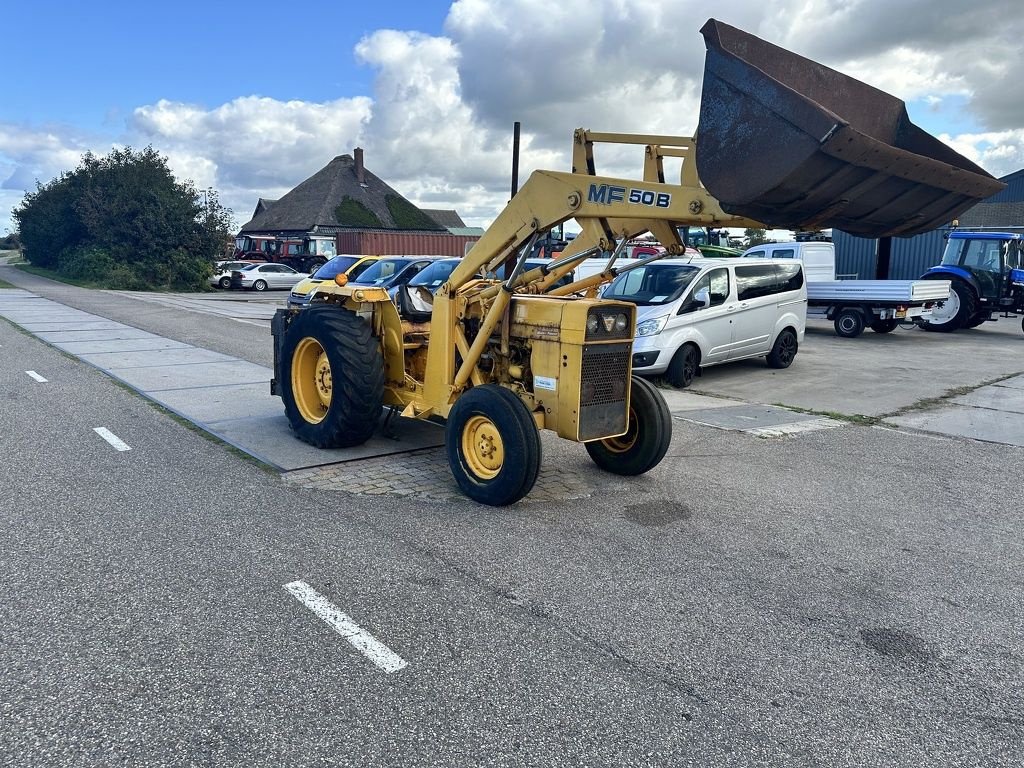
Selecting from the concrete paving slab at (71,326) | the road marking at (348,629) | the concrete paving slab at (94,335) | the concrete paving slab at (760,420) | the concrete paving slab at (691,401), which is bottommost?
the road marking at (348,629)

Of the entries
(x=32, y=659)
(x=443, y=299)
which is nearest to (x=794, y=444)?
(x=443, y=299)

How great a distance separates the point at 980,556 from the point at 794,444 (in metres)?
2.91

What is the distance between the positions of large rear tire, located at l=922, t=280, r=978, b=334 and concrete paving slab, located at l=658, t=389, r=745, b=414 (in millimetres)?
11001

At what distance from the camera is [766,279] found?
12234 mm

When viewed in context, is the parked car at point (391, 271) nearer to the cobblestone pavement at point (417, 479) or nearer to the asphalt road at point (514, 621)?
the cobblestone pavement at point (417, 479)

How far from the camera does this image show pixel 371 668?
3.44 m

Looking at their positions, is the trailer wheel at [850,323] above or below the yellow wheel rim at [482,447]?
above

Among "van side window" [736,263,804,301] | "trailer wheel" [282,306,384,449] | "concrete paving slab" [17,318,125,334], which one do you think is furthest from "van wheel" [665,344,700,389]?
"concrete paving slab" [17,318,125,334]

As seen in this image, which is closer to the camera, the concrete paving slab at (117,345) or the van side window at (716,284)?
the van side window at (716,284)

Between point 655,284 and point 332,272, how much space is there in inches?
444

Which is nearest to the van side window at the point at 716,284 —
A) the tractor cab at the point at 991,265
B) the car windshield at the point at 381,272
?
the car windshield at the point at 381,272

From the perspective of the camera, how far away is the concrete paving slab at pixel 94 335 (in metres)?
14.8

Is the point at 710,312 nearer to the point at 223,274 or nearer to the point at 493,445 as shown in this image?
the point at 493,445

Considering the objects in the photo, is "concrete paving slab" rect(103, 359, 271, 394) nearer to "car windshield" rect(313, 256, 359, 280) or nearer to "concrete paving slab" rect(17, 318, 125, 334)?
"concrete paving slab" rect(17, 318, 125, 334)
